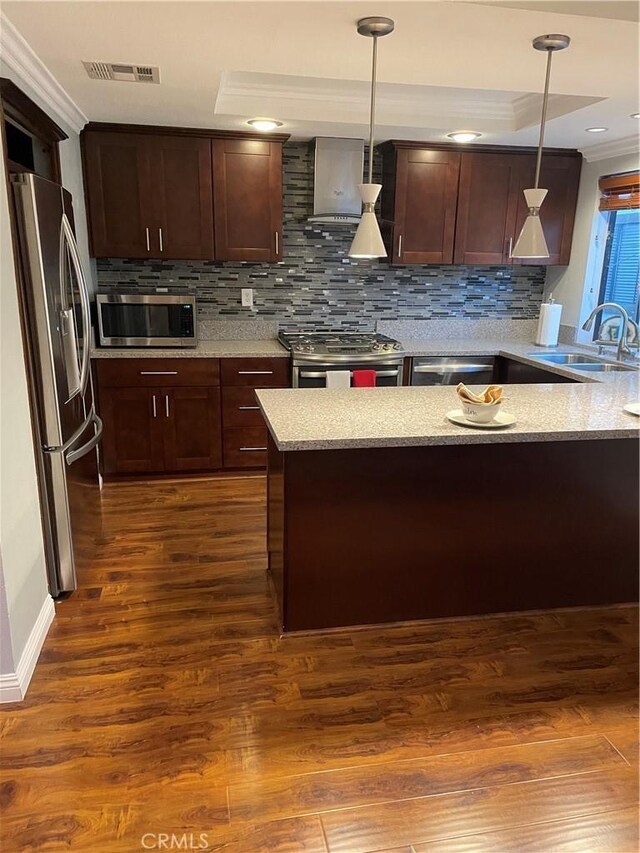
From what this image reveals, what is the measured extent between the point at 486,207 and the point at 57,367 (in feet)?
10.6

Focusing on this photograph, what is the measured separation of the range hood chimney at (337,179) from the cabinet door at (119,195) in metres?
1.11

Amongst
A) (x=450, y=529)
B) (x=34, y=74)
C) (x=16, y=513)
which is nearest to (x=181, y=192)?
(x=34, y=74)

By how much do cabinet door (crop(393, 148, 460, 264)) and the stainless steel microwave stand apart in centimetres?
154

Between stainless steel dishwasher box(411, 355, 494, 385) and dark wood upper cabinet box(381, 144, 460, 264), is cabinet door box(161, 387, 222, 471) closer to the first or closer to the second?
stainless steel dishwasher box(411, 355, 494, 385)

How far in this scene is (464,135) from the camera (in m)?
3.94

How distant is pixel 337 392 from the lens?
2848mm

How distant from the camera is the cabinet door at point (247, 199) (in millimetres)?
3990

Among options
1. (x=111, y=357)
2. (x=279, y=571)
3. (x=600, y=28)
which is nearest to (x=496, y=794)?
(x=279, y=571)

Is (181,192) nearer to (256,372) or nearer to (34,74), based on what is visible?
(256,372)

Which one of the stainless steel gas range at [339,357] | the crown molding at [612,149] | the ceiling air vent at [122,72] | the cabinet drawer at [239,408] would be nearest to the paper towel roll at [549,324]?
the crown molding at [612,149]

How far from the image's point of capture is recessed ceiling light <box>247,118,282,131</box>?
365cm

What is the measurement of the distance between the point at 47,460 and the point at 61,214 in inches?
41.6

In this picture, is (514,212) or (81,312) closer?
(81,312)

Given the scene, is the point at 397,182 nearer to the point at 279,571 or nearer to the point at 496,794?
the point at 279,571
